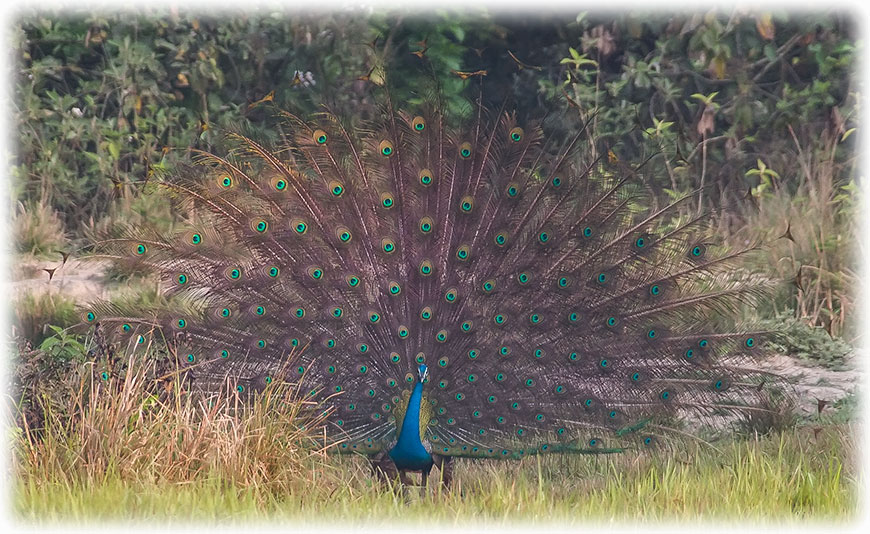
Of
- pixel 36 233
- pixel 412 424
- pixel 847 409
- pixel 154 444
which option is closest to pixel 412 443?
pixel 412 424

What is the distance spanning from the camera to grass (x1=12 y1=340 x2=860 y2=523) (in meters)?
4.32

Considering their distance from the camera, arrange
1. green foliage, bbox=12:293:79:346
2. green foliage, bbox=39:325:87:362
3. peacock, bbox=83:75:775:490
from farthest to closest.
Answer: green foliage, bbox=12:293:79:346 < green foliage, bbox=39:325:87:362 < peacock, bbox=83:75:775:490

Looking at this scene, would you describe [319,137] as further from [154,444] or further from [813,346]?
[813,346]

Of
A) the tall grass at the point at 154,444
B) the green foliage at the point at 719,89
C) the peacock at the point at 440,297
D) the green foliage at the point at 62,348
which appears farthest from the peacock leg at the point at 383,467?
the green foliage at the point at 719,89

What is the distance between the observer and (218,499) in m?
4.30

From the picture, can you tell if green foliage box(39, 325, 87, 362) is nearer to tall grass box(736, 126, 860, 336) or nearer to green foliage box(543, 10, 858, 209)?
tall grass box(736, 126, 860, 336)

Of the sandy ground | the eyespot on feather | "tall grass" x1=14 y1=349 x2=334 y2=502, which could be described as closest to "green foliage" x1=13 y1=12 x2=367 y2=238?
the sandy ground

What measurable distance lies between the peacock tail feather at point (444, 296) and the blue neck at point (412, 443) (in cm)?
17

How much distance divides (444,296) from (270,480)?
1200 mm

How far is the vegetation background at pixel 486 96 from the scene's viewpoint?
27.2ft

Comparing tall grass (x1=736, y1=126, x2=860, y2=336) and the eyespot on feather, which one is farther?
tall grass (x1=736, y1=126, x2=860, y2=336)

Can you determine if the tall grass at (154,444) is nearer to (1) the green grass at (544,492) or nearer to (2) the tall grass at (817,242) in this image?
(1) the green grass at (544,492)

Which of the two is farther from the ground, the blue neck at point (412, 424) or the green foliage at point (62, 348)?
the green foliage at point (62, 348)

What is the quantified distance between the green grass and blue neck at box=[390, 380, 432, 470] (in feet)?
0.44
